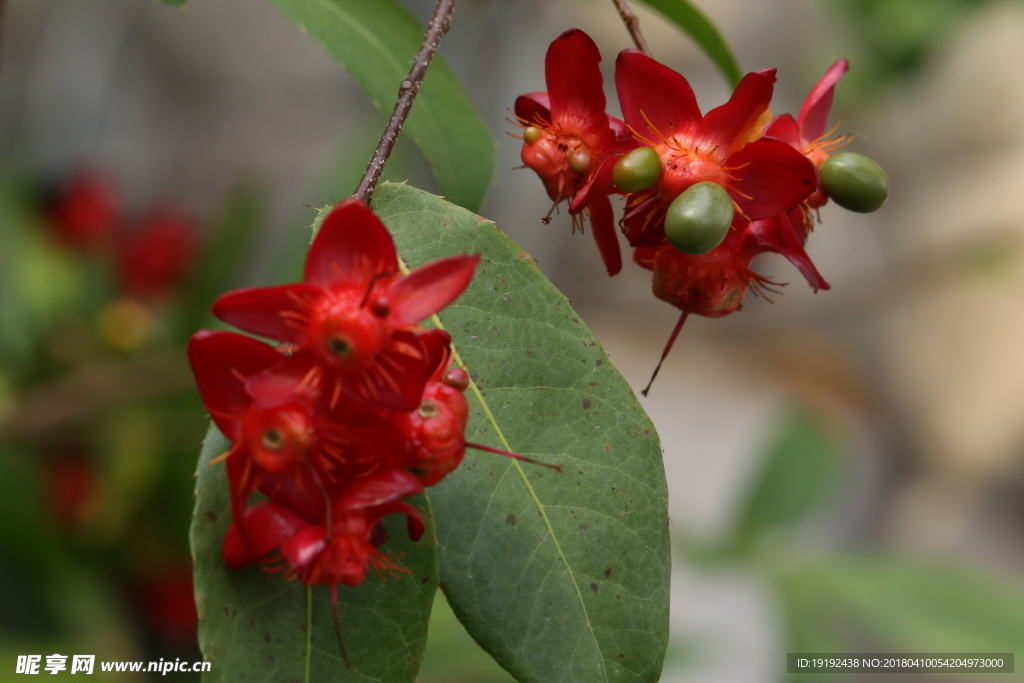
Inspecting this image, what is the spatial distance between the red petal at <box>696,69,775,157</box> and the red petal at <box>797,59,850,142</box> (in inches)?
3.1

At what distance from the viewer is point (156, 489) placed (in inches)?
67.6

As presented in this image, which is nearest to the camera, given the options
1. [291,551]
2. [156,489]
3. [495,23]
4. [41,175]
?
[291,551]

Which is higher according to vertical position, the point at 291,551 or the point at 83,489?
the point at 291,551

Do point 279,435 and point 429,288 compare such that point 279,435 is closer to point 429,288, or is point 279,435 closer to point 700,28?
point 429,288

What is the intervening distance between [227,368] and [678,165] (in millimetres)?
344

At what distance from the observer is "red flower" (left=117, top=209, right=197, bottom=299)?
7.09 ft

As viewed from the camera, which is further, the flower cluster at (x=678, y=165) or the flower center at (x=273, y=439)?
the flower cluster at (x=678, y=165)

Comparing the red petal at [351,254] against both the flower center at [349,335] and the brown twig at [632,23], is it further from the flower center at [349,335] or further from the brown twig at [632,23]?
the brown twig at [632,23]

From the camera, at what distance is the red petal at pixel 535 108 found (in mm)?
674

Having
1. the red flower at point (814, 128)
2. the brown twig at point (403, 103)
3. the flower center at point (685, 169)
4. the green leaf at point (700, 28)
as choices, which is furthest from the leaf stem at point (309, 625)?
the green leaf at point (700, 28)

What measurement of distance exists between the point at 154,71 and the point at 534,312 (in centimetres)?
288

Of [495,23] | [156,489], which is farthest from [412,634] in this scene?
[495,23]

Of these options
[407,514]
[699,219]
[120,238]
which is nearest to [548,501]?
[407,514]

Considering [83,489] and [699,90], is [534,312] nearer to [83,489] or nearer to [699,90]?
[83,489]
